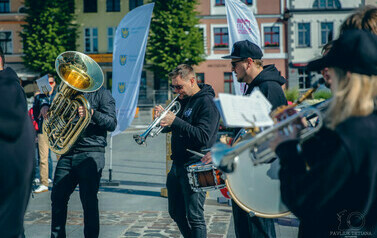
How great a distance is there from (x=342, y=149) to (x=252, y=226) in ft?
6.57

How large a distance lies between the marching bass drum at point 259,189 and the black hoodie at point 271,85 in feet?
2.10

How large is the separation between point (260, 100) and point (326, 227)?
77cm

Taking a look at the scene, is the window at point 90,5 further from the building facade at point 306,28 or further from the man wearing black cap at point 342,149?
the man wearing black cap at point 342,149

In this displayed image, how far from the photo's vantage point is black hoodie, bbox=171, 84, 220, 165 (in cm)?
423

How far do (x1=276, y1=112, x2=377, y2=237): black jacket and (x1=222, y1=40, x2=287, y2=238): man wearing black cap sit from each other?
54.6 inches

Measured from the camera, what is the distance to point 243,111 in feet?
6.67

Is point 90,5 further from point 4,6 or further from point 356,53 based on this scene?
point 356,53

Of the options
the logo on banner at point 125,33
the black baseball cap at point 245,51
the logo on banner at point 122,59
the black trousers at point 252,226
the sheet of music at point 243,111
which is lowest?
the black trousers at point 252,226

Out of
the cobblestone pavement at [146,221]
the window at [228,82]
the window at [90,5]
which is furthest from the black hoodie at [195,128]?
the window at [90,5]

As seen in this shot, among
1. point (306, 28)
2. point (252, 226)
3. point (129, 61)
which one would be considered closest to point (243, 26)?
point (129, 61)

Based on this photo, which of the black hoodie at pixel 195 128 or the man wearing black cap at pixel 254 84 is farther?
the black hoodie at pixel 195 128

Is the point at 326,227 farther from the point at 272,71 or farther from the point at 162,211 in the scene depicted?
the point at 162,211

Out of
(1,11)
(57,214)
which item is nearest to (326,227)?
(57,214)

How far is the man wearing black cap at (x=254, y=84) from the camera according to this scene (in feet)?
11.7
